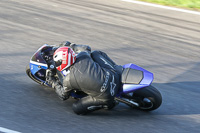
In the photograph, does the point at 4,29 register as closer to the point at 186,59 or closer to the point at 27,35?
the point at 27,35

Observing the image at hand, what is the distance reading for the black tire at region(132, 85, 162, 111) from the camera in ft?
18.8

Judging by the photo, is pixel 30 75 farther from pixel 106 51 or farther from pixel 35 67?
pixel 106 51

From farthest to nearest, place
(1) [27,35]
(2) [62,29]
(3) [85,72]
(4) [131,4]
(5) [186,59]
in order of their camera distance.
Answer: (4) [131,4]
(2) [62,29]
(1) [27,35]
(5) [186,59]
(3) [85,72]

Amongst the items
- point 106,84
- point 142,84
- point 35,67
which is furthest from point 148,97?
point 35,67

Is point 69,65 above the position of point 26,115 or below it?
above

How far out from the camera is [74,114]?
19.4 feet

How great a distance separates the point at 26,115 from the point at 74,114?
2.66ft

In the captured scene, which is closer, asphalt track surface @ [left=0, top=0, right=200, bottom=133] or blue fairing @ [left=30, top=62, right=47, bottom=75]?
asphalt track surface @ [left=0, top=0, right=200, bottom=133]

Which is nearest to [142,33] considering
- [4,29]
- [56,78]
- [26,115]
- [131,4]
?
[131,4]

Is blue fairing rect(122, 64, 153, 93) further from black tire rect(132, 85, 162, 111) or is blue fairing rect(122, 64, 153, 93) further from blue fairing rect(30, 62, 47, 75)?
blue fairing rect(30, 62, 47, 75)

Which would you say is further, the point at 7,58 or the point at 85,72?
the point at 7,58

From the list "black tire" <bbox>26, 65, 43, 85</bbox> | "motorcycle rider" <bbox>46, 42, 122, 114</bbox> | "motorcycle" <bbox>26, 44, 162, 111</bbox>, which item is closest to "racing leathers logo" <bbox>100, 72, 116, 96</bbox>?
"motorcycle rider" <bbox>46, 42, 122, 114</bbox>

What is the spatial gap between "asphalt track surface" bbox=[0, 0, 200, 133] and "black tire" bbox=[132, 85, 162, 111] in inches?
8.7

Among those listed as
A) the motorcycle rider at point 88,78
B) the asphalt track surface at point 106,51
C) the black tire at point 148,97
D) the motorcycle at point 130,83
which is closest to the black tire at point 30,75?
the motorcycle at point 130,83
